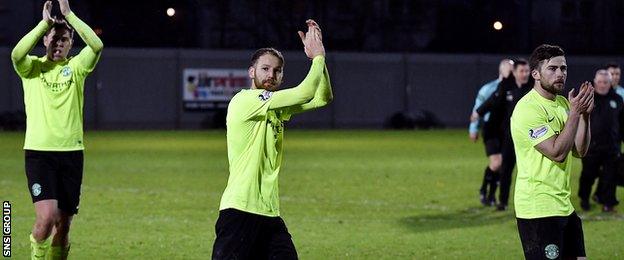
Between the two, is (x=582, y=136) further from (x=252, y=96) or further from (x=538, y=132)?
(x=252, y=96)

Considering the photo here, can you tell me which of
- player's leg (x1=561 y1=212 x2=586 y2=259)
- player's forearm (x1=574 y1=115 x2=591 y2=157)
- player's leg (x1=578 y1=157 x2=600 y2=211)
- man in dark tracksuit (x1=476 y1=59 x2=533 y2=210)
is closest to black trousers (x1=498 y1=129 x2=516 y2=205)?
man in dark tracksuit (x1=476 y1=59 x2=533 y2=210)

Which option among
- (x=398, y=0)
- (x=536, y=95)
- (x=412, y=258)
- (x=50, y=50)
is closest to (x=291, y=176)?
(x=412, y=258)

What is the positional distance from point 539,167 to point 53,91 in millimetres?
4331

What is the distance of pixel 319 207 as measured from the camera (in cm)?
1836

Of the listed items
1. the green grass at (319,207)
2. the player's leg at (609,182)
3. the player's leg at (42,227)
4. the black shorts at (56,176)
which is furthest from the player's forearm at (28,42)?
the player's leg at (609,182)

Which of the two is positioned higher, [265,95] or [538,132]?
[265,95]

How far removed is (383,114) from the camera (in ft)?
181

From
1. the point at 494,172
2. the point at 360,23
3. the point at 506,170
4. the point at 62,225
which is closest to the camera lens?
the point at 62,225

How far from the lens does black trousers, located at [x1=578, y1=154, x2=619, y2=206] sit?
57.9 ft

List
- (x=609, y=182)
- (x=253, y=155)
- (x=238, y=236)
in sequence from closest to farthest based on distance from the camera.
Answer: (x=238, y=236), (x=253, y=155), (x=609, y=182)

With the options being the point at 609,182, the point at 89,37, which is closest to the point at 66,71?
the point at 89,37

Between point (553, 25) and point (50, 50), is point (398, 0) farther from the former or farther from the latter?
point (50, 50)

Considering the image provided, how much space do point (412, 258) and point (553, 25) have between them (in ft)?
156

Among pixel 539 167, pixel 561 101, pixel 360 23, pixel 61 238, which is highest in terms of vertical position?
pixel 360 23
